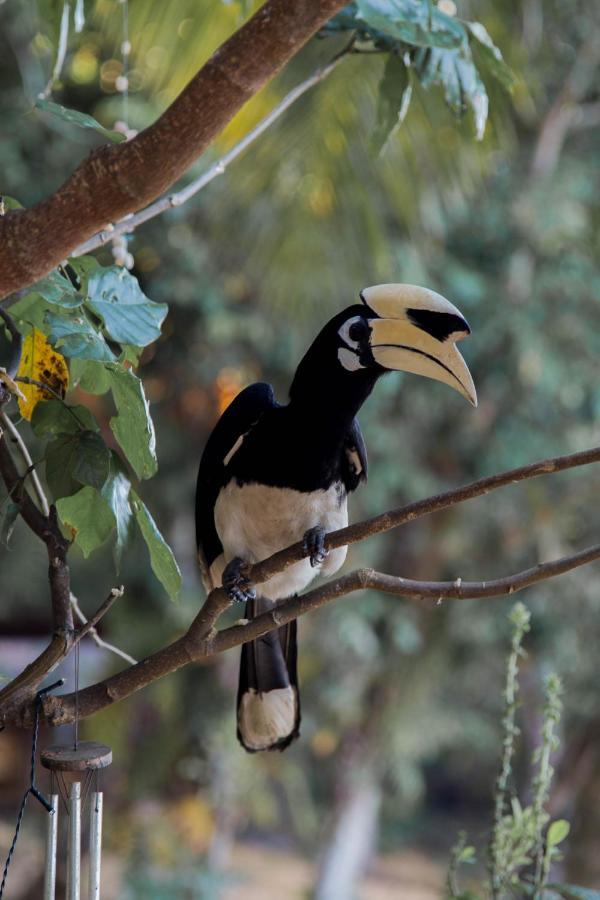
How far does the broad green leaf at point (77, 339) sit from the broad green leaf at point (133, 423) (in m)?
0.04

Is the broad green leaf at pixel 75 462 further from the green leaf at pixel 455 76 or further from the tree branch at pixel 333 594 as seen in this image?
the green leaf at pixel 455 76

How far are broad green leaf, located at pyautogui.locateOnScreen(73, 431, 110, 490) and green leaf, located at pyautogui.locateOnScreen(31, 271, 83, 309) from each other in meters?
0.12

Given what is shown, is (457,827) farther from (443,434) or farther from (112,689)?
(112,689)

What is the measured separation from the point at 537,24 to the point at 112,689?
2169 mm

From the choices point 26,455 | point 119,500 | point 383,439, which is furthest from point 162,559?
point 383,439

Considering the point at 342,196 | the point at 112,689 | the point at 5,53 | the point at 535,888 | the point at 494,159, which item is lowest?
the point at 535,888

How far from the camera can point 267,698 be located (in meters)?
1.32

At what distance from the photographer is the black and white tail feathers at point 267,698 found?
1312 mm

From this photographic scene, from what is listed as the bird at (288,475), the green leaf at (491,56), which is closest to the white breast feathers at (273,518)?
the bird at (288,475)

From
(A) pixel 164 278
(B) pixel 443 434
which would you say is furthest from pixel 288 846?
(A) pixel 164 278

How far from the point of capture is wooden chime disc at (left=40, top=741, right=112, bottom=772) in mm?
818

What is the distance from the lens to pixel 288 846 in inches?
184

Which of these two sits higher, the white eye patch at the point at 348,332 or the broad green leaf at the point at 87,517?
the white eye patch at the point at 348,332

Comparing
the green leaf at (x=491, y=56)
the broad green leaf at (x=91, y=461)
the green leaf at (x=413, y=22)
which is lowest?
the broad green leaf at (x=91, y=461)
